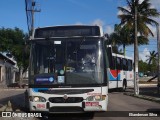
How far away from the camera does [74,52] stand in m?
12.9

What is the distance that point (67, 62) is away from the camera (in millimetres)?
12758

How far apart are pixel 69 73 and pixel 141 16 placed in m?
29.8

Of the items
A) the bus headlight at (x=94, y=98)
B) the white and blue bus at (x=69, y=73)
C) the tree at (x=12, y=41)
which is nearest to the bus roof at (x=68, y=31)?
the white and blue bus at (x=69, y=73)

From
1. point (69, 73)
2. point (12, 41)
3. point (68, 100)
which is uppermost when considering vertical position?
point (12, 41)

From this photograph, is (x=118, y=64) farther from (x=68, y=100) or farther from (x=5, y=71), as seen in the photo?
(x=5, y=71)

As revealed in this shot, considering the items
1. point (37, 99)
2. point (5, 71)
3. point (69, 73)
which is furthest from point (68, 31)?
point (5, 71)

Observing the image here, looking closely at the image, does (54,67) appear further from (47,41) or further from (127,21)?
(127,21)

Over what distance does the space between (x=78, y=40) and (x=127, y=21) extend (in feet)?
97.4

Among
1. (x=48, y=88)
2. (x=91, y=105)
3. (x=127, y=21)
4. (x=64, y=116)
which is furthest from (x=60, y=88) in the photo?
(x=127, y=21)

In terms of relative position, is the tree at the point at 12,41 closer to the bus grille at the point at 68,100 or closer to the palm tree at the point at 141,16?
the palm tree at the point at 141,16

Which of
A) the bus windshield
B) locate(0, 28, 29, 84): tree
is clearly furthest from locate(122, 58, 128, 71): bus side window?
locate(0, 28, 29, 84): tree

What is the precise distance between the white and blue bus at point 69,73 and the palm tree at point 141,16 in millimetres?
27772

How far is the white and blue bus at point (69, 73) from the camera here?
40.9 ft

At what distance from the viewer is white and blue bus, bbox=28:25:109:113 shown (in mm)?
12461
